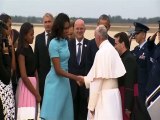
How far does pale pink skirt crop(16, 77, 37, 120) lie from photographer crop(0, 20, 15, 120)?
0.80ft

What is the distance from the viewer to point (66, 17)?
7344mm

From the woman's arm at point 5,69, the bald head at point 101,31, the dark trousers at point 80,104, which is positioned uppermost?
the bald head at point 101,31

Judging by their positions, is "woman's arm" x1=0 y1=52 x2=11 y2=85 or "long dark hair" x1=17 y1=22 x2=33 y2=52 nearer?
"woman's arm" x1=0 y1=52 x2=11 y2=85

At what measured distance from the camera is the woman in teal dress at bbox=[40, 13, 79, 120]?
7250 millimetres

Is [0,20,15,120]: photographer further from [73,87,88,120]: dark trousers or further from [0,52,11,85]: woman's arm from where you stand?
[73,87,88,120]: dark trousers

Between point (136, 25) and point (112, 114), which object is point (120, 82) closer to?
point (112, 114)

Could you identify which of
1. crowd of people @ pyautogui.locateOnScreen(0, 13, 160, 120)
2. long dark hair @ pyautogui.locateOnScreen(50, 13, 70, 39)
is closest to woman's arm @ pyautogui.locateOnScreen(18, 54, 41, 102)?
crowd of people @ pyautogui.locateOnScreen(0, 13, 160, 120)

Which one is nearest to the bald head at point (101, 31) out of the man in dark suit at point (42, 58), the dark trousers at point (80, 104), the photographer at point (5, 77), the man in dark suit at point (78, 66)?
the photographer at point (5, 77)

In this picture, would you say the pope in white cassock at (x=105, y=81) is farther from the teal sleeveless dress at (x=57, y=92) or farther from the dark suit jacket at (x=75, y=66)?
the dark suit jacket at (x=75, y=66)

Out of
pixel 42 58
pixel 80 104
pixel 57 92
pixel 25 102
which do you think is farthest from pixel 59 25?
pixel 80 104

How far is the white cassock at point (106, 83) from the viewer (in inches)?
268

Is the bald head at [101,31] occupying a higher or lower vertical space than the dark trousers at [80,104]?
higher

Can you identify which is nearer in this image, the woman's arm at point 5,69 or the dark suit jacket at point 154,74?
the woman's arm at point 5,69

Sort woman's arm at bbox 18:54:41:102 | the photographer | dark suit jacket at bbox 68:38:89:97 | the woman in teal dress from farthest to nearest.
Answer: dark suit jacket at bbox 68:38:89:97, the woman in teal dress, woman's arm at bbox 18:54:41:102, the photographer
